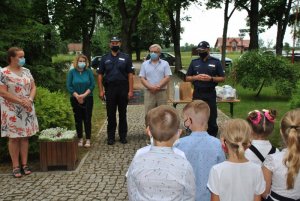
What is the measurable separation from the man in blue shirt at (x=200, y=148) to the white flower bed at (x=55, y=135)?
3743 mm

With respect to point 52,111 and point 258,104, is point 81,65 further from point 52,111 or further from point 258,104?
point 258,104

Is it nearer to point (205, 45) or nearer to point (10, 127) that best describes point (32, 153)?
point (10, 127)

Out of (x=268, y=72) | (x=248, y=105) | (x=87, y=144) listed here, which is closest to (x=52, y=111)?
(x=87, y=144)

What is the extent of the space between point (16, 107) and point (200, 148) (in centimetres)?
395

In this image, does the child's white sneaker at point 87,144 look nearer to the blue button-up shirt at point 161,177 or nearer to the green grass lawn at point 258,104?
the green grass lawn at point 258,104

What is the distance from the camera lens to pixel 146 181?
304 cm

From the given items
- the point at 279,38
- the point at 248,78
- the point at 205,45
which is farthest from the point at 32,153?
the point at 279,38

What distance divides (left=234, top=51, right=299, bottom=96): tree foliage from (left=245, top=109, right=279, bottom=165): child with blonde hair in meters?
12.3

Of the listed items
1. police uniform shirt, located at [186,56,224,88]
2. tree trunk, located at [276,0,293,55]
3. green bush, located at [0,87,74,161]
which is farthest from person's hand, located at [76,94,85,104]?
tree trunk, located at [276,0,293,55]

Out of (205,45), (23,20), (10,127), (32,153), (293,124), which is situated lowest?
(32,153)

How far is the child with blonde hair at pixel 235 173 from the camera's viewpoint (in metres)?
3.35

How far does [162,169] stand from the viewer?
3041 mm

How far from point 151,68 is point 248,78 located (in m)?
8.09

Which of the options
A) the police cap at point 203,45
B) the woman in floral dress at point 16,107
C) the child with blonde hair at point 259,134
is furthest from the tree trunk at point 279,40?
the child with blonde hair at point 259,134
